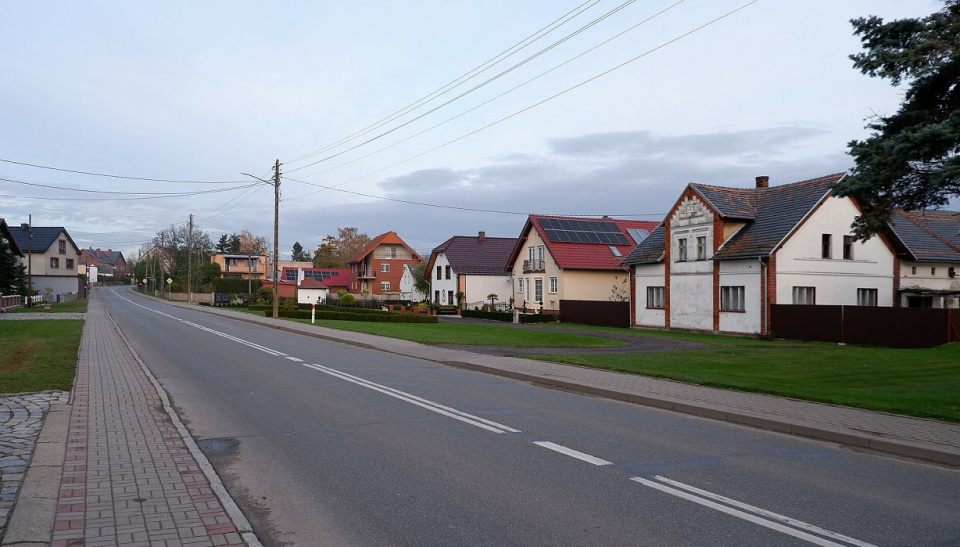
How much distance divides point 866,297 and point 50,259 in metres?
84.9

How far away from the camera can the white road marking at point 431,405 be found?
9227 millimetres

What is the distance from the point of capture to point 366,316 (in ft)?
140

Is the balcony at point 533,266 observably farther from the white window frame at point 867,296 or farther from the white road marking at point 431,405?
the white road marking at point 431,405

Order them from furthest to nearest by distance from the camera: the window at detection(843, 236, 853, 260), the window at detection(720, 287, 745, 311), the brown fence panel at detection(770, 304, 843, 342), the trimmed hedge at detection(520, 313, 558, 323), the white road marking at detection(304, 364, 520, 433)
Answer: the trimmed hedge at detection(520, 313, 558, 323) < the window at detection(843, 236, 853, 260) < the window at detection(720, 287, 745, 311) < the brown fence panel at detection(770, 304, 843, 342) < the white road marking at detection(304, 364, 520, 433)

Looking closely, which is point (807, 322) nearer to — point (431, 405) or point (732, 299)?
point (732, 299)

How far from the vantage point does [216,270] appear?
9869 cm

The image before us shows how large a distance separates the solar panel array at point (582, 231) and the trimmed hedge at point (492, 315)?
6148 millimetres

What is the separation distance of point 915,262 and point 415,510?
34855mm

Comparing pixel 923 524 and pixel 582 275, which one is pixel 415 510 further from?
pixel 582 275

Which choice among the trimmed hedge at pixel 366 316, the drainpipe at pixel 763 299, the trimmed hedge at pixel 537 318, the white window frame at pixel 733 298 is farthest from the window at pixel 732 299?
the trimmed hedge at pixel 366 316

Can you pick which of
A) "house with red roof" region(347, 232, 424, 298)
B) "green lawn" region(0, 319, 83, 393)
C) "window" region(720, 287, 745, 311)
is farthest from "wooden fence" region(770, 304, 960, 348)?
"house with red roof" region(347, 232, 424, 298)

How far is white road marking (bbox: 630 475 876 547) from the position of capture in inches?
200

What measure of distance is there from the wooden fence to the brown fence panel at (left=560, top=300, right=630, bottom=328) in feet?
35.0

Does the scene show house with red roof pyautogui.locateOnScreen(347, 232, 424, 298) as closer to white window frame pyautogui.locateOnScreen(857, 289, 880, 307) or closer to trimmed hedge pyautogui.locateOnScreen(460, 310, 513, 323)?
trimmed hedge pyautogui.locateOnScreen(460, 310, 513, 323)
